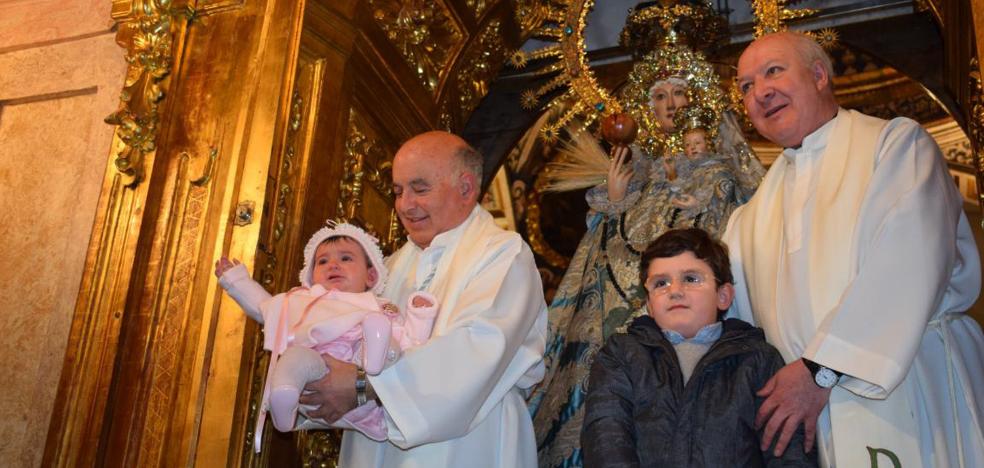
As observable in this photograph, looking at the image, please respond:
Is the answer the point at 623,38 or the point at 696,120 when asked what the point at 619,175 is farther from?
the point at 623,38

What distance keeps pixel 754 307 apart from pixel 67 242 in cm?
261

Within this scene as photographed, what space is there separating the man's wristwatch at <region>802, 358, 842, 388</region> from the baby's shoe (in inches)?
49.1

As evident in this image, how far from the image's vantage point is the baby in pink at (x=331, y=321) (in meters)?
2.58

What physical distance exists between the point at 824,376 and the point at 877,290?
0.25 meters

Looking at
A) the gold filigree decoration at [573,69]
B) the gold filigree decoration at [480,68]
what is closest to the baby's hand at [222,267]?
the gold filigree decoration at [573,69]

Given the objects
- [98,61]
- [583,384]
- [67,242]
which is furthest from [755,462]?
[98,61]

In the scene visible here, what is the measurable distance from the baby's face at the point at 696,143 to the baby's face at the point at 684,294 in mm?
1265

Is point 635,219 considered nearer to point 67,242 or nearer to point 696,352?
point 696,352

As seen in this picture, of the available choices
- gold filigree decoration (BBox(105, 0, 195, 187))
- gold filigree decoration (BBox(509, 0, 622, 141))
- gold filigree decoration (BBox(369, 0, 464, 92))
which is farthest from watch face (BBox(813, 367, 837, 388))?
gold filigree decoration (BBox(369, 0, 464, 92))

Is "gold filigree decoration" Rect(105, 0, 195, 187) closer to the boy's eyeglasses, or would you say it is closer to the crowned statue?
the crowned statue

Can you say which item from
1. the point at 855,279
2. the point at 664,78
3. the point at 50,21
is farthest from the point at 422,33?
the point at 855,279

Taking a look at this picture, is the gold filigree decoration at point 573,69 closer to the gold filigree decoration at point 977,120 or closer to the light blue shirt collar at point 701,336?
the gold filigree decoration at point 977,120

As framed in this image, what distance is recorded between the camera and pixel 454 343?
109 inches

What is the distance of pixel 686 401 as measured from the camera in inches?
101
